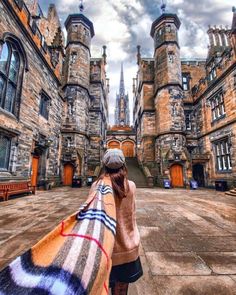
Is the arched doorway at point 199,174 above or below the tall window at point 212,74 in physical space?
below

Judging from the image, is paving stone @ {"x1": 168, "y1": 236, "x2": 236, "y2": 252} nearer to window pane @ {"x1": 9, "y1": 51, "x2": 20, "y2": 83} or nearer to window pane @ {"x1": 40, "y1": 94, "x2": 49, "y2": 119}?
window pane @ {"x1": 9, "y1": 51, "x2": 20, "y2": 83}

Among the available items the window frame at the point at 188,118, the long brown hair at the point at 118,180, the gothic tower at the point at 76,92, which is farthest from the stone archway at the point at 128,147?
the long brown hair at the point at 118,180

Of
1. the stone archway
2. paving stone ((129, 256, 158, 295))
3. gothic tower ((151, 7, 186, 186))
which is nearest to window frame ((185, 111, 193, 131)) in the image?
gothic tower ((151, 7, 186, 186))

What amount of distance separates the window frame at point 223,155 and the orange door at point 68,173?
487 inches

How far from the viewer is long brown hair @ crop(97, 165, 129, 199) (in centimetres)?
112

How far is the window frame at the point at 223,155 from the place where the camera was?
37.9ft

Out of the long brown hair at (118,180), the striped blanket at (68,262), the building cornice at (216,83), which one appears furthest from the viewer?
the building cornice at (216,83)

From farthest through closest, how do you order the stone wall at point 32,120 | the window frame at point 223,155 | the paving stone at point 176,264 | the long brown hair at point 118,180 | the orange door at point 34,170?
the window frame at point 223,155 < the orange door at point 34,170 < the stone wall at point 32,120 < the paving stone at point 176,264 < the long brown hair at point 118,180

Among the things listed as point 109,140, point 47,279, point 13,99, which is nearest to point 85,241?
point 47,279

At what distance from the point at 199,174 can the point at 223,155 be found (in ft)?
13.6

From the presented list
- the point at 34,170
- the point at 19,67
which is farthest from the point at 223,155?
the point at 19,67

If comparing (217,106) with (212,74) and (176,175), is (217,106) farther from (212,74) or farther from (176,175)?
(176,175)

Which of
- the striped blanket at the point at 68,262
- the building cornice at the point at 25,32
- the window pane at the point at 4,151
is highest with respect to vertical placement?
the building cornice at the point at 25,32

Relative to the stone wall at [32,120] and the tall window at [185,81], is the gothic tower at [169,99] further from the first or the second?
the stone wall at [32,120]
